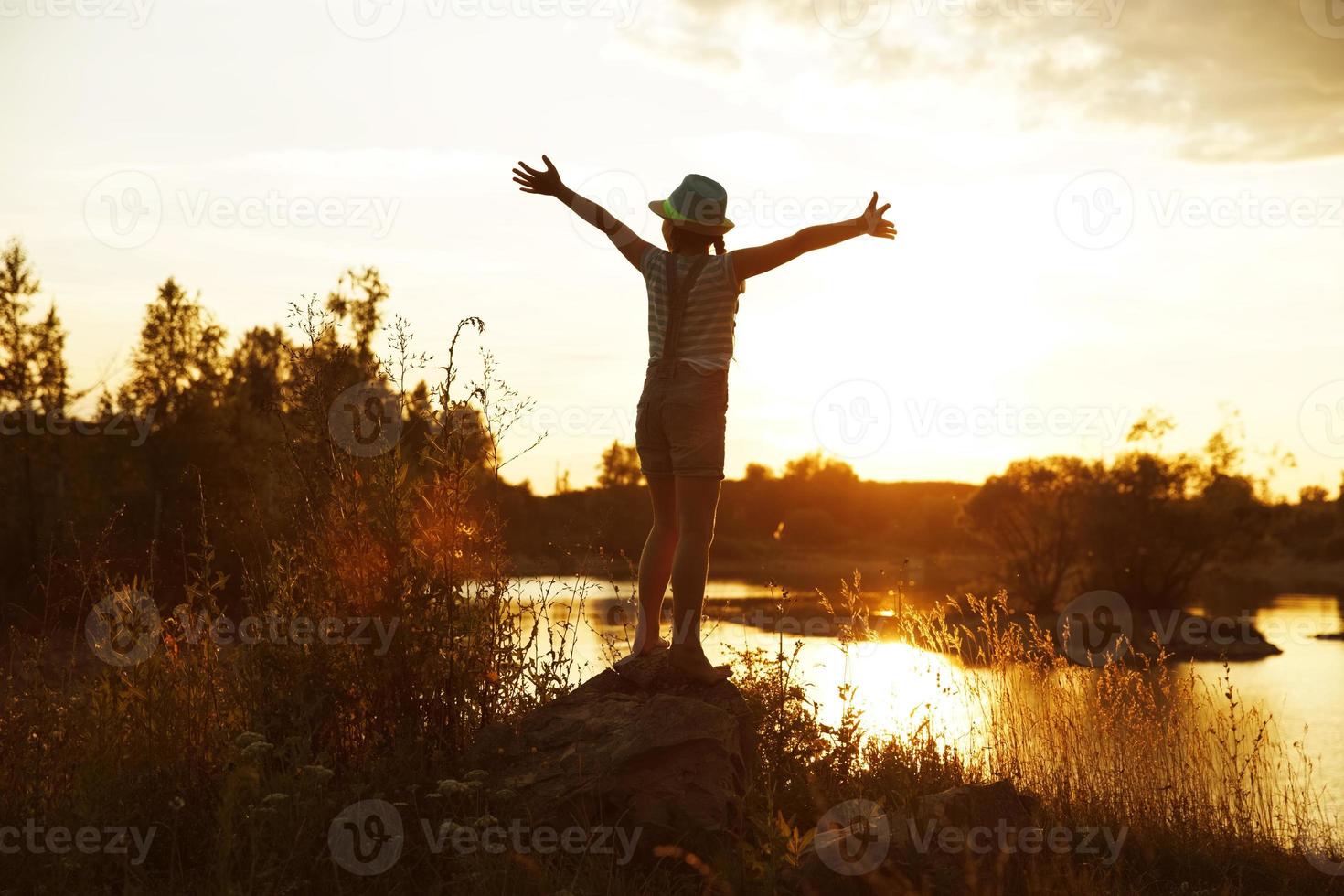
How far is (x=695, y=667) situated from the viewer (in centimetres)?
559

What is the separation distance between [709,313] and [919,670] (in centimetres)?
658

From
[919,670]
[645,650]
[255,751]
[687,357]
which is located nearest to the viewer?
[255,751]

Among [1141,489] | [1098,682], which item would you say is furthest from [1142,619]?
[1098,682]

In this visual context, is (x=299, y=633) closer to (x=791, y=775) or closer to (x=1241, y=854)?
(x=791, y=775)

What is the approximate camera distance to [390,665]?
5.33 metres

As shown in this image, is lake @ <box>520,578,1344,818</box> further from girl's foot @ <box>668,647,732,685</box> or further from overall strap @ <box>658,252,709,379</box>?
overall strap @ <box>658,252,709,379</box>

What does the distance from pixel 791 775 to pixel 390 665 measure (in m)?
2.15

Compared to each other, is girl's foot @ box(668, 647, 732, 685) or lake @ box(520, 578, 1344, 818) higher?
girl's foot @ box(668, 647, 732, 685)

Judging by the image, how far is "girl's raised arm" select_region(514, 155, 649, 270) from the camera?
5758 mm

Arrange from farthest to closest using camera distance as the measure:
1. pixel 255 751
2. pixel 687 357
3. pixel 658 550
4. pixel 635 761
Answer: pixel 658 550
pixel 687 357
pixel 635 761
pixel 255 751

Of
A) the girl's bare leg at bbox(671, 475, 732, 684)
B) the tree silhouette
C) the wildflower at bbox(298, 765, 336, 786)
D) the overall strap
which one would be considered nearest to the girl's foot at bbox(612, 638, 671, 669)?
the girl's bare leg at bbox(671, 475, 732, 684)

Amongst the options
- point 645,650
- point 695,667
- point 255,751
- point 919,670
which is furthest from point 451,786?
point 919,670

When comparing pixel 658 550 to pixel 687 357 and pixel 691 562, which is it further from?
pixel 687 357

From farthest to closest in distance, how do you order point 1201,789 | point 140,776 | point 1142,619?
1. point 1142,619
2. point 1201,789
3. point 140,776
